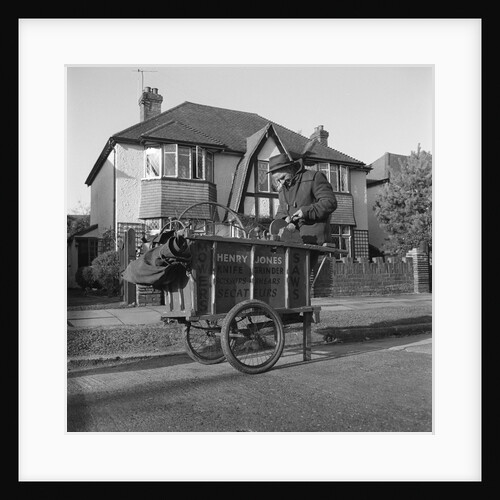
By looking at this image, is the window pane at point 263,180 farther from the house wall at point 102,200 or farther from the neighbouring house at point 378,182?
the house wall at point 102,200

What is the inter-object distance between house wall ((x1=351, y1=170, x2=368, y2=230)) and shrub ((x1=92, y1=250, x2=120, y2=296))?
405cm

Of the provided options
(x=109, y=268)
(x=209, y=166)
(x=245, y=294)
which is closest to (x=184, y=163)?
(x=209, y=166)

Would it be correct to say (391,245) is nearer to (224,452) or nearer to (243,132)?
(243,132)

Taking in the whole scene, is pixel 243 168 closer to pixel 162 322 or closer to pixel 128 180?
pixel 128 180

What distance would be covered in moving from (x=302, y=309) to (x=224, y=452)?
5.75 feet

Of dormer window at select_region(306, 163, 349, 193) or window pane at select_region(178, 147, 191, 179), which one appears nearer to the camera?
window pane at select_region(178, 147, 191, 179)

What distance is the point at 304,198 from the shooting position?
5.19m

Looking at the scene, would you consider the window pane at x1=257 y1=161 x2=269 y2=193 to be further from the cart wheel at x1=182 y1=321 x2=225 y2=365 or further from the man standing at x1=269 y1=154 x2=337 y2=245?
the cart wheel at x1=182 y1=321 x2=225 y2=365

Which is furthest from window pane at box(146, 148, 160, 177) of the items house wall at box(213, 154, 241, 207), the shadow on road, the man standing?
the shadow on road

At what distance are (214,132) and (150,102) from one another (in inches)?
133

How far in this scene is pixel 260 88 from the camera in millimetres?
4961

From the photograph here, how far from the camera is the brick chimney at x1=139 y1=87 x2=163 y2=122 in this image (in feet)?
16.7

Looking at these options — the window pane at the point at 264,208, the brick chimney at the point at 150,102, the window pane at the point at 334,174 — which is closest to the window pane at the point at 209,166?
the window pane at the point at 264,208
